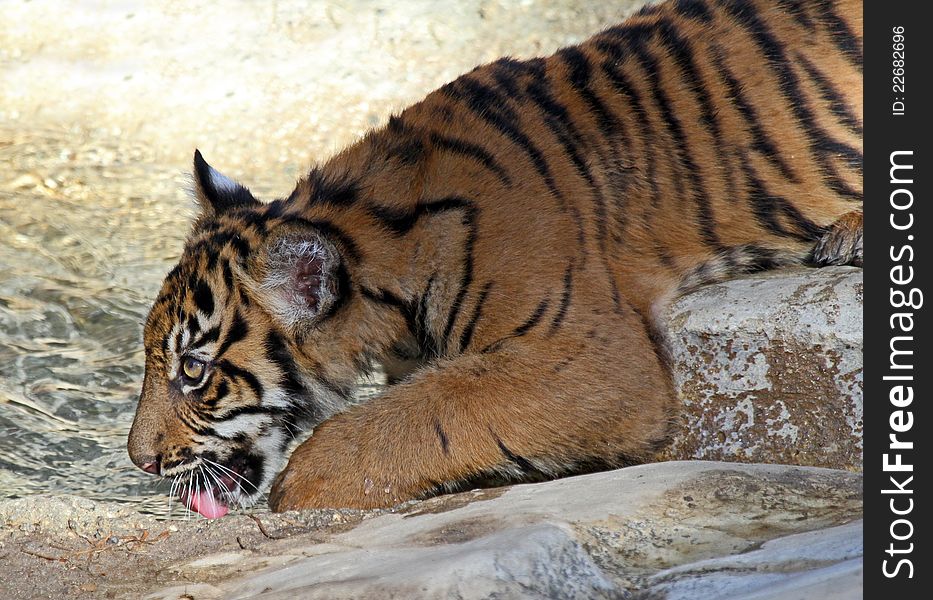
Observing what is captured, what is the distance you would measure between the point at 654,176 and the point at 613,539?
1.42m

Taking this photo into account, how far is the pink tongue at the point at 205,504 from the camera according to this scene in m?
3.22

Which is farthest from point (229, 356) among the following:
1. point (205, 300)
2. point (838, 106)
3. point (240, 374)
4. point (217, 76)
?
Answer: point (217, 76)

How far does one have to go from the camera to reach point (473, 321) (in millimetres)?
3197

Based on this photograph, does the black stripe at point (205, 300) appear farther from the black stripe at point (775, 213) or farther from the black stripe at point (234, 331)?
the black stripe at point (775, 213)

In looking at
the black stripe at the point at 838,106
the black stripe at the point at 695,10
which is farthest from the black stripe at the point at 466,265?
the black stripe at the point at 838,106

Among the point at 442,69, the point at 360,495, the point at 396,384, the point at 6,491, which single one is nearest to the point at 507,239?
the point at 396,384

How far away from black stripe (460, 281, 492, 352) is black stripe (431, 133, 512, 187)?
12.7 inches

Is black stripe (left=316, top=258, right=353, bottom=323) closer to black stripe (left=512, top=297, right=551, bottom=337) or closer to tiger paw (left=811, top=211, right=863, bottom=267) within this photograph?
black stripe (left=512, top=297, right=551, bottom=337)

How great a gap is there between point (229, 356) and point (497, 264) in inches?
29.8

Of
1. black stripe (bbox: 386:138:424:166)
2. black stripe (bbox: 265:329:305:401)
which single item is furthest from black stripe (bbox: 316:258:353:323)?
black stripe (bbox: 386:138:424:166)

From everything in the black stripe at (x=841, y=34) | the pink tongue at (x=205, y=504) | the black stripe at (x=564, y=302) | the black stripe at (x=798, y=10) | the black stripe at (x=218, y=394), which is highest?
the black stripe at (x=798, y=10)

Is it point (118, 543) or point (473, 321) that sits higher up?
point (473, 321)

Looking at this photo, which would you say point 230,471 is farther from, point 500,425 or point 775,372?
point 775,372

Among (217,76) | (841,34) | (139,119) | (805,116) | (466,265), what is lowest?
(466,265)
